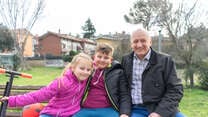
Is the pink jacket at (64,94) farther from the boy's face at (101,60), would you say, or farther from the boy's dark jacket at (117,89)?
the boy's face at (101,60)

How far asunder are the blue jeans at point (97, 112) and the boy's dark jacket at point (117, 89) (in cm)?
7

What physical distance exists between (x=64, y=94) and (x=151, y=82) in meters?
0.98

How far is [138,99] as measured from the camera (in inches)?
176

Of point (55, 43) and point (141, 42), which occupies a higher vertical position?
point (141, 42)

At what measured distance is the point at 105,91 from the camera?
4.45m

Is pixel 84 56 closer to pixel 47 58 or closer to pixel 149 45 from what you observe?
pixel 149 45

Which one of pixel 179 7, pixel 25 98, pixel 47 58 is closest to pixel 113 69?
pixel 25 98

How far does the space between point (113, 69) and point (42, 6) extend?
150 feet

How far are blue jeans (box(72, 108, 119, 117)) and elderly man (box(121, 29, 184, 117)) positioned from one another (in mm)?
228

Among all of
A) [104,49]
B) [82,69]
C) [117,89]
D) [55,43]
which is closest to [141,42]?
[104,49]

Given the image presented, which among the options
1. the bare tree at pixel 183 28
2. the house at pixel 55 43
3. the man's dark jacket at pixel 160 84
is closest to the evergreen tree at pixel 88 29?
the house at pixel 55 43

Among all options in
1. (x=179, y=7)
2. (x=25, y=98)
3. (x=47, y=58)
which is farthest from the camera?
(x=47, y=58)

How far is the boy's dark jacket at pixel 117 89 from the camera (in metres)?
4.38

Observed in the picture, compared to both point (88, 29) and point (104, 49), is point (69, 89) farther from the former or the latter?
point (88, 29)
